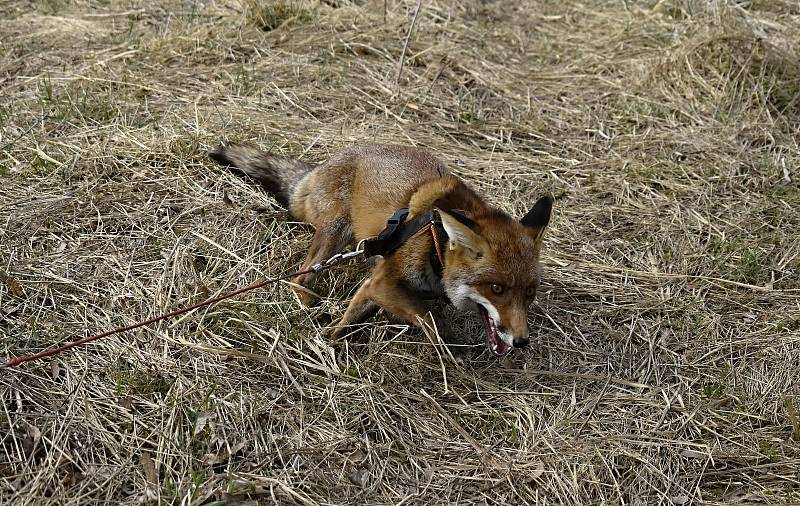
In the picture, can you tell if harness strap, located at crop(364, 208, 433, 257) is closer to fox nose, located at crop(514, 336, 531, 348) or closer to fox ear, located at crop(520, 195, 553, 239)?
fox ear, located at crop(520, 195, 553, 239)

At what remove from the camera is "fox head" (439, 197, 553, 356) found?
15.3ft

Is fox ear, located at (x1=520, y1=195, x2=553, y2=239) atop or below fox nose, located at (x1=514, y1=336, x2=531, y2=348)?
atop

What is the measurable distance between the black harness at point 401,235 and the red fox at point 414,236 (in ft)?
0.10

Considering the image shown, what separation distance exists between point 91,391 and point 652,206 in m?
4.93

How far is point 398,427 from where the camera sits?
453 cm

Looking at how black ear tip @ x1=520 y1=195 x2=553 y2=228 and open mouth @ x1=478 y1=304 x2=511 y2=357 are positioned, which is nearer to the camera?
open mouth @ x1=478 y1=304 x2=511 y2=357

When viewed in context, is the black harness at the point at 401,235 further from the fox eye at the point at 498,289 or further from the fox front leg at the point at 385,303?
the fox eye at the point at 498,289

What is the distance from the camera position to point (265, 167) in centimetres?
630

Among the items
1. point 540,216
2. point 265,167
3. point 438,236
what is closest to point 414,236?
point 438,236

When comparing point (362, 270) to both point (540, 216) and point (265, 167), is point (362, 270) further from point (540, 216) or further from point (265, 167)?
point (540, 216)

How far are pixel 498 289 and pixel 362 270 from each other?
4.31ft

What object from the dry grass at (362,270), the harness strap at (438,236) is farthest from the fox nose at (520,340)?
the harness strap at (438,236)

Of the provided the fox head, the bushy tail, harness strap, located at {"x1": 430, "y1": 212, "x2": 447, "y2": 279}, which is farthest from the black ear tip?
the bushy tail

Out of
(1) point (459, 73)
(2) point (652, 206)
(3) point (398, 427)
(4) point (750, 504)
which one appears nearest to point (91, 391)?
(3) point (398, 427)
